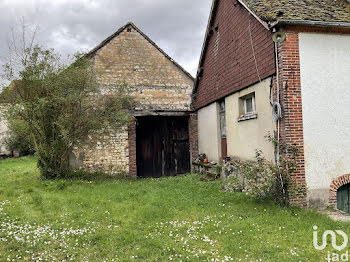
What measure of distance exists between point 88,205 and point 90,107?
4.84m

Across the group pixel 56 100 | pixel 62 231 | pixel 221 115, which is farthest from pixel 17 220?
pixel 221 115

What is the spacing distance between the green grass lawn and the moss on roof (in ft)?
14.6

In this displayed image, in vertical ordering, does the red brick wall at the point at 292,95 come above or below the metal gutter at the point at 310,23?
below

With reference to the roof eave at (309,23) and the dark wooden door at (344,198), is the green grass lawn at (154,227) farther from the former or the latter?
the roof eave at (309,23)

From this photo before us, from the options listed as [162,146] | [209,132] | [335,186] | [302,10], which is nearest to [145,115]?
[162,146]

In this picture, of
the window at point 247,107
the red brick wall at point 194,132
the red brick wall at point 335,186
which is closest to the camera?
the red brick wall at point 335,186

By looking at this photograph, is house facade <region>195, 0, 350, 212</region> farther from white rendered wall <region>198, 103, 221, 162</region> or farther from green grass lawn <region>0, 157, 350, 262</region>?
white rendered wall <region>198, 103, 221, 162</region>

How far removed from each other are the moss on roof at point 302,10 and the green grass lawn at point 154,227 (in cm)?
444

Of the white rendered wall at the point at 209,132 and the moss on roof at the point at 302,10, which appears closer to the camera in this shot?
the moss on roof at the point at 302,10

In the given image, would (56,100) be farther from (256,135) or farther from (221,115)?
(256,135)

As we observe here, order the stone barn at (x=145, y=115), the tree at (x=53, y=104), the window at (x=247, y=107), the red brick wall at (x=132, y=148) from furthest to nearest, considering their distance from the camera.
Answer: the red brick wall at (x=132, y=148) < the stone barn at (x=145, y=115) < the tree at (x=53, y=104) < the window at (x=247, y=107)

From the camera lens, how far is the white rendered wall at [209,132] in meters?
10.8

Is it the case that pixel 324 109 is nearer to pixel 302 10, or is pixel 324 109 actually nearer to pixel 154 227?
pixel 302 10

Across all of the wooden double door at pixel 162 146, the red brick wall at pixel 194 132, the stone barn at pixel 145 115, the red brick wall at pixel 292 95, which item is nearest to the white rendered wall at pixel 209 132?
the red brick wall at pixel 194 132
